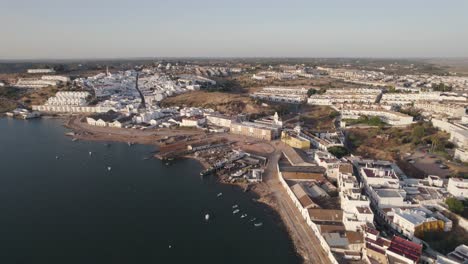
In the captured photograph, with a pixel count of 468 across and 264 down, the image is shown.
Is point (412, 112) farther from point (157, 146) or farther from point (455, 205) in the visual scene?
point (157, 146)

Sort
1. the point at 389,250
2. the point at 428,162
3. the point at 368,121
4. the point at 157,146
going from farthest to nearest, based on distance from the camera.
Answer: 1. the point at 368,121
2. the point at 157,146
3. the point at 428,162
4. the point at 389,250

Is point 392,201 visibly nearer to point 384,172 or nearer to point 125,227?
point 384,172

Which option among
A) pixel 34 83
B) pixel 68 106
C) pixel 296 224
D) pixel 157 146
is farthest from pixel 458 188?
pixel 34 83

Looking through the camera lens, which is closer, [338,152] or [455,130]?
[338,152]

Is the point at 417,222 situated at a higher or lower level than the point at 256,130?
lower

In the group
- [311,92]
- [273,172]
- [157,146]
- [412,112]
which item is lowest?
[157,146]

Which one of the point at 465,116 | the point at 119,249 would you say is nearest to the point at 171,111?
the point at 119,249
